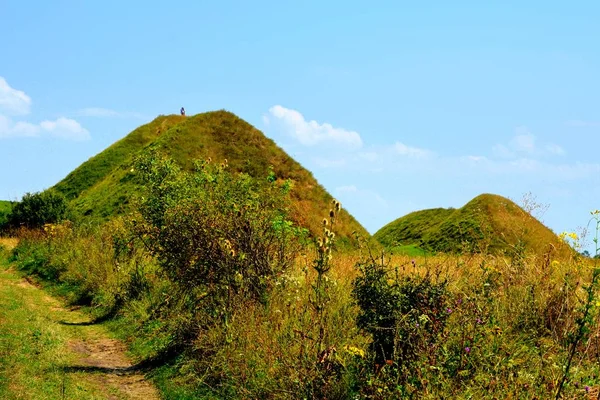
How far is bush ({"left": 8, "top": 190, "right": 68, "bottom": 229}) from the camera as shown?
28.7 metres

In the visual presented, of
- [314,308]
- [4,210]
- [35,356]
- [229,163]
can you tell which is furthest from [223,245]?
[4,210]

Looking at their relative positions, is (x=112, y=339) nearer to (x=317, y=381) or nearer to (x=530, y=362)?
(x=317, y=381)

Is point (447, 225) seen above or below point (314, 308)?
above

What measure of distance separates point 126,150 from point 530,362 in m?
41.1

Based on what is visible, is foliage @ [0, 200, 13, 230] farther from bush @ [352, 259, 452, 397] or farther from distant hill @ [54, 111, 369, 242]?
bush @ [352, 259, 452, 397]

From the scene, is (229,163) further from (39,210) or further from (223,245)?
(223,245)

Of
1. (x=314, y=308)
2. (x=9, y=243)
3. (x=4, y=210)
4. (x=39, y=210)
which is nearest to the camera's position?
(x=314, y=308)

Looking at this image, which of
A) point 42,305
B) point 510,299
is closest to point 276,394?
point 510,299

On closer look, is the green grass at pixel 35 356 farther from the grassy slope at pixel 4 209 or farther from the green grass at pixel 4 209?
the grassy slope at pixel 4 209

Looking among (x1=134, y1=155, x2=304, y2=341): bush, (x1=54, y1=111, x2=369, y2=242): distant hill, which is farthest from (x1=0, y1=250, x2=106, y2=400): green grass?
(x1=54, y1=111, x2=369, y2=242): distant hill

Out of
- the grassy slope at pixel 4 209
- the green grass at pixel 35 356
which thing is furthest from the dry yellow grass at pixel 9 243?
the green grass at pixel 35 356

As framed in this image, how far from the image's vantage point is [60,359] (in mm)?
10391

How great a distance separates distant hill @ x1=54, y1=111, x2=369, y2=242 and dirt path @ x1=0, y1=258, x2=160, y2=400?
15893 mm

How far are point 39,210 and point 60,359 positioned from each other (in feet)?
68.8
